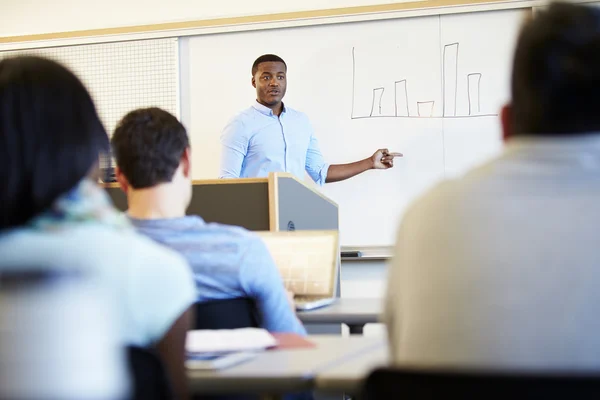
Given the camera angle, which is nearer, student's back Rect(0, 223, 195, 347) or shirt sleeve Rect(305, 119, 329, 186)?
student's back Rect(0, 223, 195, 347)

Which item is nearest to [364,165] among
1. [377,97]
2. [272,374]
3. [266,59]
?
[377,97]

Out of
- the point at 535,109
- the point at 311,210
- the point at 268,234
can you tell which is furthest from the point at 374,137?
the point at 535,109

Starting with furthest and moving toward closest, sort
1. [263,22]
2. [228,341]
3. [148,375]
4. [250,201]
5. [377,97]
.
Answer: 1. [263,22]
2. [377,97]
3. [250,201]
4. [228,341]
5. [148,375]

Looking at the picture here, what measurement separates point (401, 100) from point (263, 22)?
95cm

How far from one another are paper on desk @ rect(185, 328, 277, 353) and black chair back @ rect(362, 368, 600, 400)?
0.66 m

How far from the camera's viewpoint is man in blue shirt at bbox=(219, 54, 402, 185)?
4.18 metres

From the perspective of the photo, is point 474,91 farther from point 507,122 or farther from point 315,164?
point 507,122

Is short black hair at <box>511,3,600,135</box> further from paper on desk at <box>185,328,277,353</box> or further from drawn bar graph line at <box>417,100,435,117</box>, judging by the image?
drawn bar graph line at <box>417,100,435,117</box>

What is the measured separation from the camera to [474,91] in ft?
14.1

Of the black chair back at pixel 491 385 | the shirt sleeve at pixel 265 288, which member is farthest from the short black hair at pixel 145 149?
the black chair back at pixel 491 385

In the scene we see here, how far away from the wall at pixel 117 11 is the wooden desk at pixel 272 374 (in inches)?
133

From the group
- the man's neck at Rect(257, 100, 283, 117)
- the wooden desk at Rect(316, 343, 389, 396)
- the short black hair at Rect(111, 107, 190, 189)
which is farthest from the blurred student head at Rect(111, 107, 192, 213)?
the man's neck at Rect(257, 100, 283, 117)

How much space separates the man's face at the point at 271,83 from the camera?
14.2 feet

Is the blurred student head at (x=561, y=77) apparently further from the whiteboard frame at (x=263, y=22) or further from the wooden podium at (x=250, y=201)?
the whiteboard frame at (x=263, y=22)
